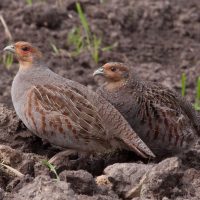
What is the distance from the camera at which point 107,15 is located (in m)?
9.82

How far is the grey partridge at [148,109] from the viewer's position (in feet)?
21.0

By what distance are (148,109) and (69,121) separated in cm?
89

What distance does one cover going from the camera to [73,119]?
590 cm

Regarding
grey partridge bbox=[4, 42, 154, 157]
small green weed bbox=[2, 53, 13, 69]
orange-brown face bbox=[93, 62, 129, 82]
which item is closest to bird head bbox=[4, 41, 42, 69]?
grey partridge bbox=[4, 42, 154, 157]

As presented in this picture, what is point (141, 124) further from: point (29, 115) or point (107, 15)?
point (107, 15)

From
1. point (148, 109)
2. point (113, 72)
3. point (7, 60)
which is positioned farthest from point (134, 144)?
point (7, 60)

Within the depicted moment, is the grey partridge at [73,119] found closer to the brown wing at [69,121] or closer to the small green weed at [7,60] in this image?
the brown wing at [69,121]

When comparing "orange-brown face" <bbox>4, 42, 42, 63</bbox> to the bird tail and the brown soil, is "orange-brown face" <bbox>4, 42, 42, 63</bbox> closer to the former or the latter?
the brown soil

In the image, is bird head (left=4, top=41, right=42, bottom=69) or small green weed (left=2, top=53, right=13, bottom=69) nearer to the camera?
bird head (left=4, top=41, right=42, bottom=69)

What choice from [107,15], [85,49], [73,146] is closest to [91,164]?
[73,146]

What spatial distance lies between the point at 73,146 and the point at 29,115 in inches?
16.8

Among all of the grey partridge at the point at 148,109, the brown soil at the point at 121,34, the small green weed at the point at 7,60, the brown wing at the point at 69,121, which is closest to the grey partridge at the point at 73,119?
the brown wing at the point at 69,121

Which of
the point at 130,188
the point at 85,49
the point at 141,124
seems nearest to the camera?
the point at 130,188

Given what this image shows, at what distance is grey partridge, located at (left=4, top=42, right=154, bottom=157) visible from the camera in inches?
231
